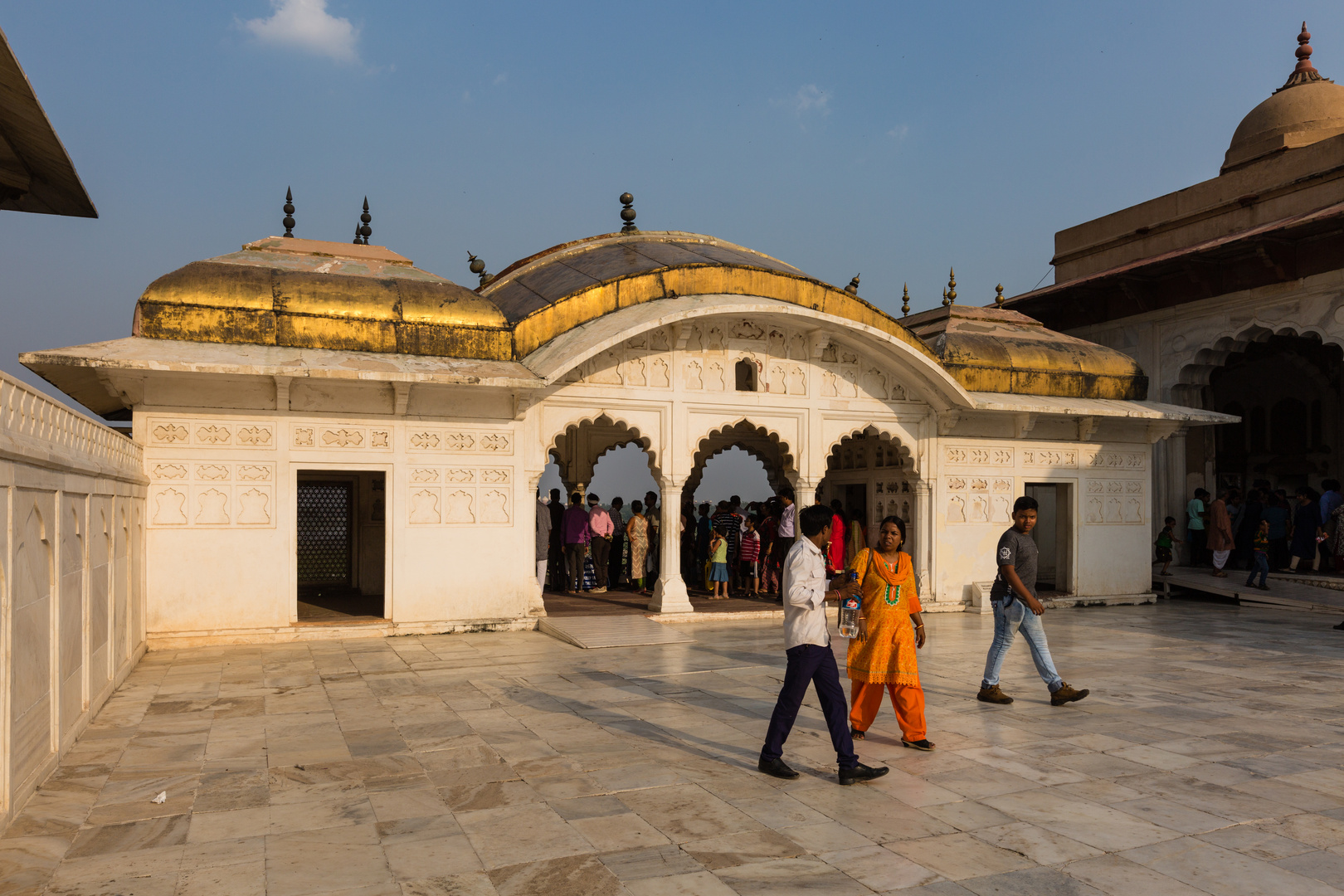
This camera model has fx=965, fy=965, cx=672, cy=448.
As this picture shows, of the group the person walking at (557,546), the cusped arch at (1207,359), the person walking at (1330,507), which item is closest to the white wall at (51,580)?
the person walking at (557,546)

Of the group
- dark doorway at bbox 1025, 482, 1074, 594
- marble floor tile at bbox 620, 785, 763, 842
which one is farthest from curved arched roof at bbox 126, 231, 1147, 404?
marble floor tile at bbox 620, 785, 763, 842

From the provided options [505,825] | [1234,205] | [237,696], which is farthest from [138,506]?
[1234,205]

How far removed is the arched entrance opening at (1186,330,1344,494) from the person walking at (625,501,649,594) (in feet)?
35.3

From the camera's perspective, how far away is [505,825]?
4.40 meters

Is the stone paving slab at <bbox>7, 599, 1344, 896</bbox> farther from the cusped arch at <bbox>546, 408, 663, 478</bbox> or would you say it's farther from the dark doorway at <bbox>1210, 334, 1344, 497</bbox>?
the dark doorway at <bbox>1210, 334, 1344, 497</bbox>

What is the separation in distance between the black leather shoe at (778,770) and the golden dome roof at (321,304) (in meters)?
6.77

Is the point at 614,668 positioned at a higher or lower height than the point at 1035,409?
lower

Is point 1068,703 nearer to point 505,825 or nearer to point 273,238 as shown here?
point 505,825

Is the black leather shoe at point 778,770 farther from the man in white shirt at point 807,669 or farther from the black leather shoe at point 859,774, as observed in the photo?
the black leather shoe at point 859,774

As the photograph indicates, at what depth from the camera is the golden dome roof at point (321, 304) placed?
986 cm

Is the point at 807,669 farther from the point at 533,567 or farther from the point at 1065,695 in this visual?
the point at 533,567

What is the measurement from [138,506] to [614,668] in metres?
4.66

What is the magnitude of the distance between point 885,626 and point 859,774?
1.06 meters

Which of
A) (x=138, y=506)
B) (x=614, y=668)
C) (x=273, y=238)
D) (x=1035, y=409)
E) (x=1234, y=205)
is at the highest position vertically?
(x=1234, y=205)
